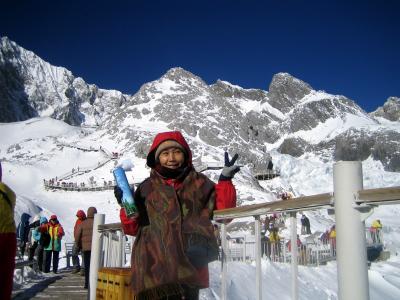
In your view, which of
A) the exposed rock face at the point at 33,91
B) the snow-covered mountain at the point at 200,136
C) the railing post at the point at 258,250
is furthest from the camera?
the exposed rock face at the point at 33,91

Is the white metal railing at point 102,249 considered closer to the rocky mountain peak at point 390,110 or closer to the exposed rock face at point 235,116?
the exposed rock face at point 235,116

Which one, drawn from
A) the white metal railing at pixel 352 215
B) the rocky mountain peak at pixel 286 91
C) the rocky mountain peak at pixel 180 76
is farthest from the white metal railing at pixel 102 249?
the rocky mountain peak at pixel 286 91

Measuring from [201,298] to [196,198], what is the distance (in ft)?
4.98

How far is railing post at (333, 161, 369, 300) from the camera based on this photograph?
70.9 inches

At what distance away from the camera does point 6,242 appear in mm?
2885

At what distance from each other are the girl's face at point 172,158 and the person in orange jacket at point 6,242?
108 centimetres

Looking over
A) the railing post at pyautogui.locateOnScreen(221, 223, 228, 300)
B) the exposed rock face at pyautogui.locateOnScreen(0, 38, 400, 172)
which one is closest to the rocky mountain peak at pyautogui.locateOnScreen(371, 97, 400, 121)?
the exposed rock face at pyautogui.locateOnScreen(0, 38, 400, 172)

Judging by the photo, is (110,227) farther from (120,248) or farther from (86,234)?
(86,234)

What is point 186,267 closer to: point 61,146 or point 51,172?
point 51,172

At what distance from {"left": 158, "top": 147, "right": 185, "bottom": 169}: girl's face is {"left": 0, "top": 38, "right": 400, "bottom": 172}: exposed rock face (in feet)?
168

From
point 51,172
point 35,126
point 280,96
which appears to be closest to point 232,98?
point 280,96

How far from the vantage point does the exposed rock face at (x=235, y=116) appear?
253ft

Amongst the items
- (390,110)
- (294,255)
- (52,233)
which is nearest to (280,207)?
→ (294,255)

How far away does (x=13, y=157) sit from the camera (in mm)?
58281
